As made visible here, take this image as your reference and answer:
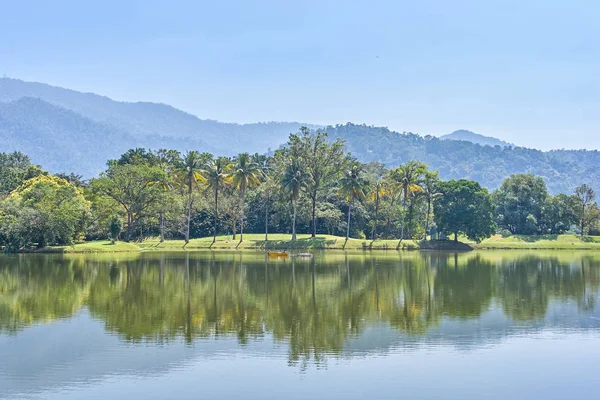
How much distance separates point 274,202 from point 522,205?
48519 mm

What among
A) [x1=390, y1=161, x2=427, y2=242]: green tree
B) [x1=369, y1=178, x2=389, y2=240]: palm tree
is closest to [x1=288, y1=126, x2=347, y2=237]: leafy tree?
[x1=369, y1=178, x2=389, y2=240]: palm tree

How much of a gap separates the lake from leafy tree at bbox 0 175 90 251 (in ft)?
98.3

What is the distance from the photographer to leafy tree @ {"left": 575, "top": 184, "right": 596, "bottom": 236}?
12219cm

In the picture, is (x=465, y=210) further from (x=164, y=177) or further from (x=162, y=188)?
(x=162, y=188)

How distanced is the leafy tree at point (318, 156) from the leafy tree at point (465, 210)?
18057 mm

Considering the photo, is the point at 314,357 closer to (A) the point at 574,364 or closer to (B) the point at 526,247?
(A) the point at 574,364

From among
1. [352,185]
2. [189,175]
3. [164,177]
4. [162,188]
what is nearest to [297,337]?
[189,175]

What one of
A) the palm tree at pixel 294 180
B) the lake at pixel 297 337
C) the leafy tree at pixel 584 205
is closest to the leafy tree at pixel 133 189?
the palm tree at pixel 294 180

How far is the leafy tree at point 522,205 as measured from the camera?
12306 cm

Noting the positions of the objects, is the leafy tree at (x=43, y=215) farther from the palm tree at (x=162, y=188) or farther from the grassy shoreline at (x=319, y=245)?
the palm tree at (x=162, y=188)

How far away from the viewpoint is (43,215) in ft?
278

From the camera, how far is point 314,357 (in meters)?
26.0

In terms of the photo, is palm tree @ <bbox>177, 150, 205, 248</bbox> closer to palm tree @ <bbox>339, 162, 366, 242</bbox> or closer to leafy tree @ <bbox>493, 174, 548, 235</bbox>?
palm tree @ <bbox>339, 162, 366, 242</bbox>

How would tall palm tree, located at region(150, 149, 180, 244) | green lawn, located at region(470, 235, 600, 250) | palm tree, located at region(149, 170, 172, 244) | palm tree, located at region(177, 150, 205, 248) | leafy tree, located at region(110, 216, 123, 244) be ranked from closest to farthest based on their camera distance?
leafy tree, located at region(110, 216, 123, 244)
palm tree, located at region(149, 170, 172, 244)
palm tree, located at region(177, 150, 205, 248)
tall palm tree, located at region(150, 149, 180, 244)
green lawn, located at region(470, 235, 600, 250)
